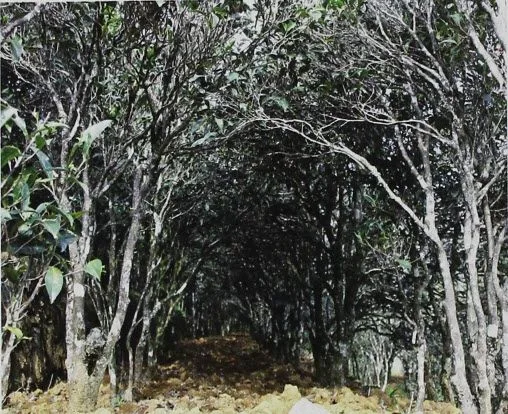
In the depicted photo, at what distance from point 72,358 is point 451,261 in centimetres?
462

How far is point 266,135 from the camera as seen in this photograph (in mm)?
6949

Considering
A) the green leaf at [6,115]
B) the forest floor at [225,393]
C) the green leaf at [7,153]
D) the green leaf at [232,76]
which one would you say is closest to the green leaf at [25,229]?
the green leaf at [7,153]

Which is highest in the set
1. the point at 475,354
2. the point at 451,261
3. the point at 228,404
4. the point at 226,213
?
the point at 226,213

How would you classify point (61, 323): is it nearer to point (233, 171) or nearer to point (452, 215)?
point (233, 171)

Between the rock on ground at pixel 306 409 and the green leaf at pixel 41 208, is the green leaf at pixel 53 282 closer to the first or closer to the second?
the green leaf at pixel 41 208

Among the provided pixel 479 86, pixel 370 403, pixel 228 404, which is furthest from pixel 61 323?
pixel 479 86

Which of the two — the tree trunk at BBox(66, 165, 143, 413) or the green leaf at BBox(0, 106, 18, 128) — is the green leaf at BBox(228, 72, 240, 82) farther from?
the green leaf at BBox(0, 106, 18, 128)

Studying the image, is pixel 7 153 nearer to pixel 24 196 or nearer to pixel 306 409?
pixel 24 196

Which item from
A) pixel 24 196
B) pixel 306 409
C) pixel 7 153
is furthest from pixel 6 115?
pixel 306 409

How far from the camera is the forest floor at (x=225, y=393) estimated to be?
16.6 feet

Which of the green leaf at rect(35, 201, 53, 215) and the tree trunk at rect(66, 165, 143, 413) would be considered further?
the tree trunk at rect(66, 165, 143, 413)

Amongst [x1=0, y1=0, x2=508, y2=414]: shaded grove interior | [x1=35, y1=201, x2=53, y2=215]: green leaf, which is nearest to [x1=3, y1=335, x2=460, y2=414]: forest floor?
[x1=0, y1=0, x2=508, y2=414]: shaded grove interior

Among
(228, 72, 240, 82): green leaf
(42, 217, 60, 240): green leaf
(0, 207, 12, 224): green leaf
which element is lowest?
(42, 217, 60, 240): green leaf

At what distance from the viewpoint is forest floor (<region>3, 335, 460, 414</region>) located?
5059mm
